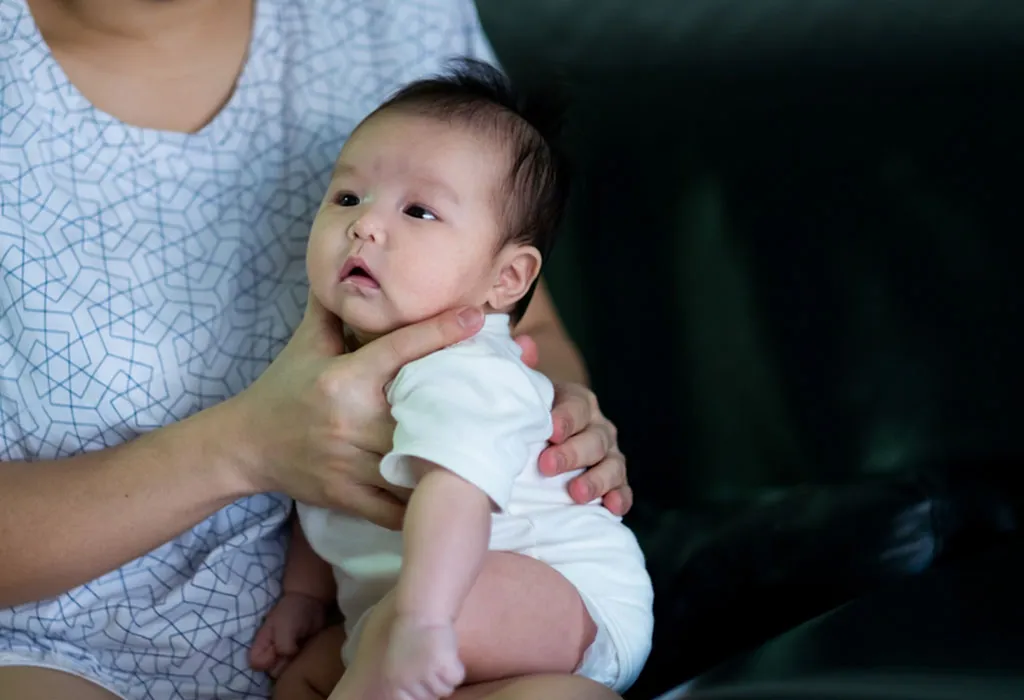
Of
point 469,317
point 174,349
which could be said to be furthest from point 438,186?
point 174,349

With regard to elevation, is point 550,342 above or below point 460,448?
above

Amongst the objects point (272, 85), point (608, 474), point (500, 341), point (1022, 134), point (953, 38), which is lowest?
point (608, 474)

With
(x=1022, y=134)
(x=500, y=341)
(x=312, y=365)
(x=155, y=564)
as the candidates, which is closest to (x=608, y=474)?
(x=500, y=341)

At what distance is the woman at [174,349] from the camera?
0.95m

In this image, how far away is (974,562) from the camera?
0.89m

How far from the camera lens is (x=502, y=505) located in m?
0.79

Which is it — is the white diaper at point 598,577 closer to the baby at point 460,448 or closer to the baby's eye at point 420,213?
the baby at point 460,448

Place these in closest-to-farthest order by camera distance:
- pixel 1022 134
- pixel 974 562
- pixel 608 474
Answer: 1. pixel 974 562
2. pixel 608 474
3. pixel 1022 134

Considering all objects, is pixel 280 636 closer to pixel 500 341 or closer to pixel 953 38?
pixel 500 341

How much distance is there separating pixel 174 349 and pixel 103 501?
169 millimetres

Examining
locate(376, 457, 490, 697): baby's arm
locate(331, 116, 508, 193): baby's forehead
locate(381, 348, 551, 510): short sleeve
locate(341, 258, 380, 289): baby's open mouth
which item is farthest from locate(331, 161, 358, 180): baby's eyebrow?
locate(376, 457, 490, 697): baby's arm

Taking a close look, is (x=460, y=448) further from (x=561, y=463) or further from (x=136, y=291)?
(x=136, y=291)

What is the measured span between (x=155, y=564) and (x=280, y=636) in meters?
0.15

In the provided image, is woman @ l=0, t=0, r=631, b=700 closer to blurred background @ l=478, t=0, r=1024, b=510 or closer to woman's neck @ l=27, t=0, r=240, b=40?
woman's neck @ l=27, t=0, r=240, b=40
